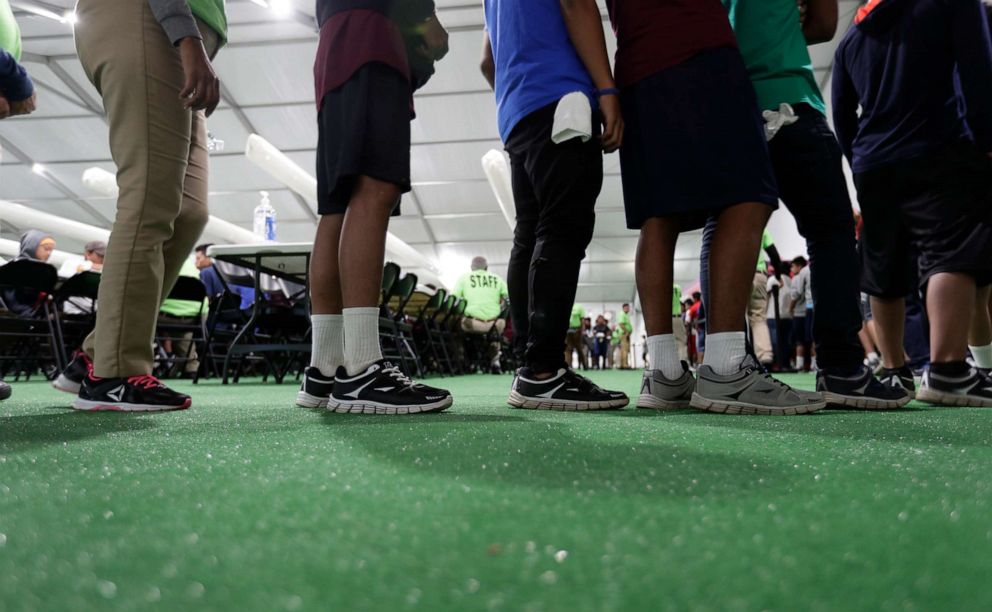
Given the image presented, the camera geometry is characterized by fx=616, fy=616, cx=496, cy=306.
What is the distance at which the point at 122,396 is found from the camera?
1.31m

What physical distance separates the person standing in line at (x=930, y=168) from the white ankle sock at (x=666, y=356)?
66cm

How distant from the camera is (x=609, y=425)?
1.03 m

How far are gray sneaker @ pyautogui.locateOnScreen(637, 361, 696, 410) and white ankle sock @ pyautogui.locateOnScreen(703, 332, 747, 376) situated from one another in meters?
0.14

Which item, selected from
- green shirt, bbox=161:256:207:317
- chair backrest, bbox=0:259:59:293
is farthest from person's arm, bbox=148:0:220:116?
green shirt, bbox=161:256:207:317

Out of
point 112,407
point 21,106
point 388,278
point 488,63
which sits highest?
point 488,63

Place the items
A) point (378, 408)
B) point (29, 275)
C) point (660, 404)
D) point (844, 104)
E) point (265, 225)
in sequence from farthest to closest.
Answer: point (265, 225)
point (29, 275)
point (844, 104)
point (660, 404)
point (378, 408)

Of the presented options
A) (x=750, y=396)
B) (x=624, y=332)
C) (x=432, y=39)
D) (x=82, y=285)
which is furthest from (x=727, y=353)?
(x=624, y=332)

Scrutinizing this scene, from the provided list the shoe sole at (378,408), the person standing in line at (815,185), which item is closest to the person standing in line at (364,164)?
the shoe sole at (378,408)

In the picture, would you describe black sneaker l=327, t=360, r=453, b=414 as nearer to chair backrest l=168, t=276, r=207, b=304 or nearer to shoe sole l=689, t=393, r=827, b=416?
shoe sole l=689, t=393, r=827, b=416

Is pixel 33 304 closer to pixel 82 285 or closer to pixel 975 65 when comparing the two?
pixel 82 285

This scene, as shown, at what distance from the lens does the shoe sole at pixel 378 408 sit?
122 centimetres

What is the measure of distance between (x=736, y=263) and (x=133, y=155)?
131 cm

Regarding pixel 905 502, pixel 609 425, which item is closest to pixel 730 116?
pixel 609 425

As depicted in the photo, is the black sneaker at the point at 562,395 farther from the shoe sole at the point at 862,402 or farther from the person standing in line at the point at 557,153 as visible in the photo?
the shoe sole at the point at 862,402
